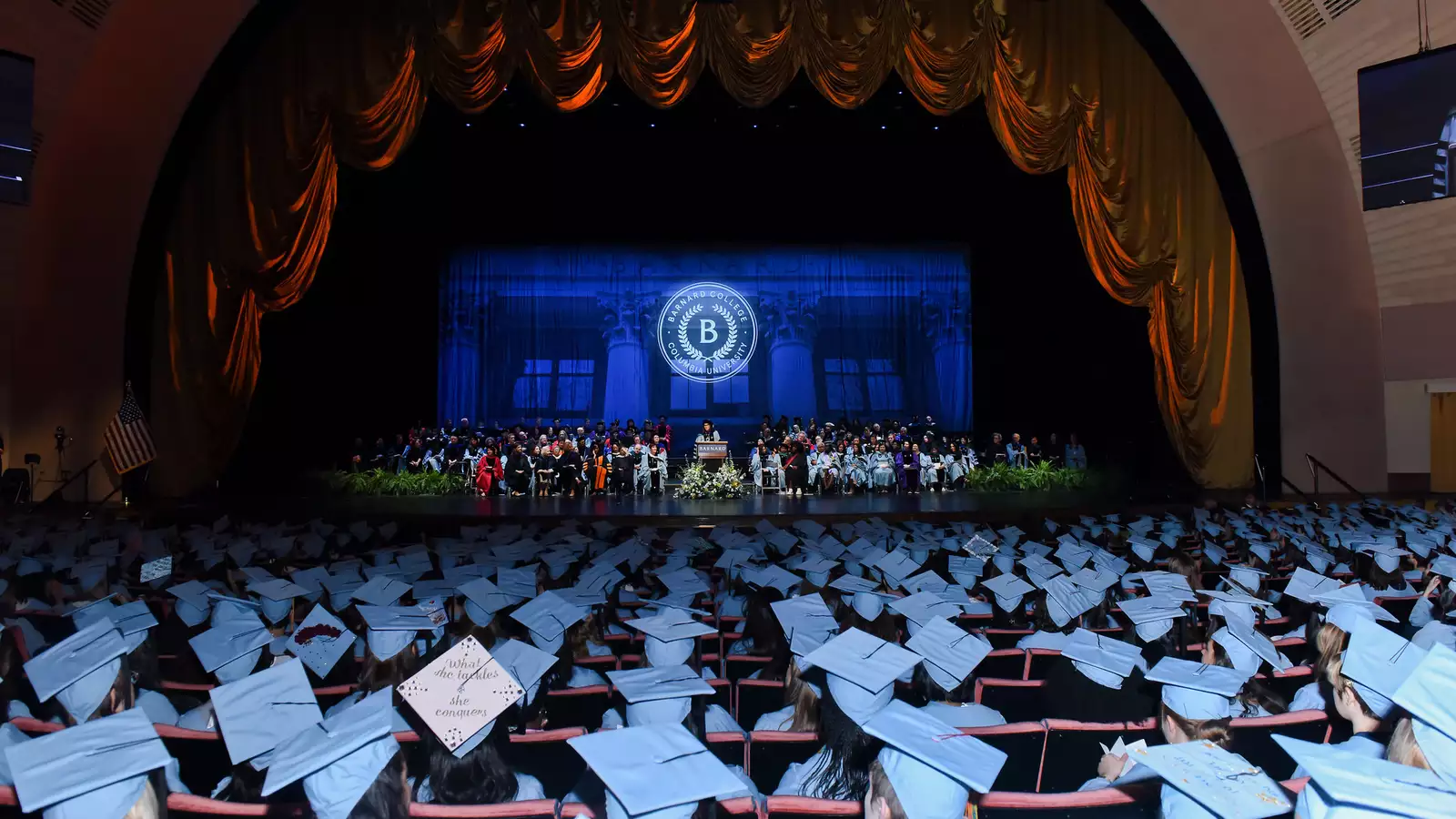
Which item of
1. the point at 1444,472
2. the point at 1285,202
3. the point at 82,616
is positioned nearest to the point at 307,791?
the point at 82,616

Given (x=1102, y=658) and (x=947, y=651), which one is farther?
(x=947, y=651)

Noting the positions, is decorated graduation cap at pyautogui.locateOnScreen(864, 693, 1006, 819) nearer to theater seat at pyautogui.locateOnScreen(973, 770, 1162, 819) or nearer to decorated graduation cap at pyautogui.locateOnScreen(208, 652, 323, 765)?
theater seat at pyautogui.locateOnScreen(973, 770, 1162, 819)

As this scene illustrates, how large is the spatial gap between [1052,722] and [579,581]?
2698 millimetres

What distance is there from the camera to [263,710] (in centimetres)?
237

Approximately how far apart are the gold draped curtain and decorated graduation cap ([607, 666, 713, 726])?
999 cm

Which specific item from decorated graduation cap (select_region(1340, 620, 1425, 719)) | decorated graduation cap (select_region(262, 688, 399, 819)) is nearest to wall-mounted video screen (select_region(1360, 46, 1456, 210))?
decorated graduation cap (select_region(1340, 620, 1425, 719))

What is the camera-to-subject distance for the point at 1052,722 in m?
2.42

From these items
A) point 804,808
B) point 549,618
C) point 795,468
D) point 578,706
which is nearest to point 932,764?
point 804,808

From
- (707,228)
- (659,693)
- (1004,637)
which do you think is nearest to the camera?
(659,693)

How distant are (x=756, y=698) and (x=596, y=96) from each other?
33.1 ft

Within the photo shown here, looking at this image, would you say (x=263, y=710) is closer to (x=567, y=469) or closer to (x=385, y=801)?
(x=385, y=801)

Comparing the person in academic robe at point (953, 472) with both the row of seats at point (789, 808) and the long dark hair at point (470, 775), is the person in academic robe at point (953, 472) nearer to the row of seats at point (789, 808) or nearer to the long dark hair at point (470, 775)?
the row of seats at point (789, 808)

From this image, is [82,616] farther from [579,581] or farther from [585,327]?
[585,327]

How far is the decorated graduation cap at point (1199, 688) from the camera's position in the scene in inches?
99.3
